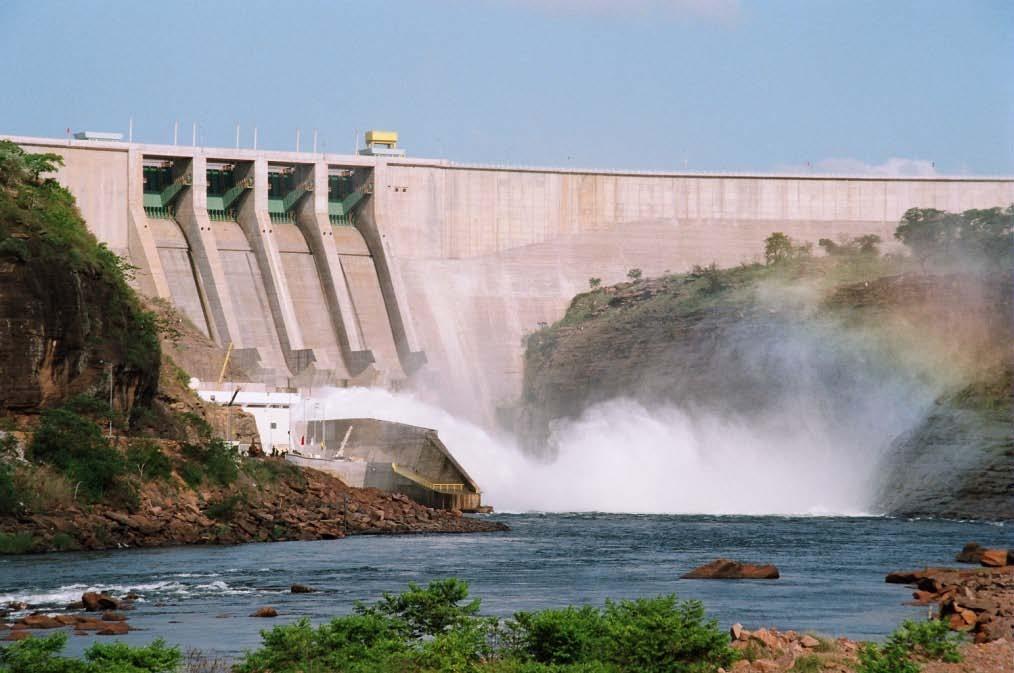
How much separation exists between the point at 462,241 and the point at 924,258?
1175 inches

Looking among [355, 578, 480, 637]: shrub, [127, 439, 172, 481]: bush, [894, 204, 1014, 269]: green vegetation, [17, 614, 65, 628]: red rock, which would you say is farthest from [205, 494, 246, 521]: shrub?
[894, 204, 1014, 269]: green vegetation

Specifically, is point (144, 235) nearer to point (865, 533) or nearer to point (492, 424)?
point (492, 424)

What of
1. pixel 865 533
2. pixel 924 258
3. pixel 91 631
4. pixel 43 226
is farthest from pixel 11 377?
pixel 924 258

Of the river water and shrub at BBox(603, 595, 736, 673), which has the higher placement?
shrub at BBox(603, 595, 736, 673)

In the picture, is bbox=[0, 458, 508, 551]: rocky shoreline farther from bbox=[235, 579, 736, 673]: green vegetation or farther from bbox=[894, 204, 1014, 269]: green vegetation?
bbox=[894, 204, 1014, 269]: green vegetation

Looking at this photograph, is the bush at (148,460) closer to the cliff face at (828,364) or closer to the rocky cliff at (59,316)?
the rocky cliff at (59,316)

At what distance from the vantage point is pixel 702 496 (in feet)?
296

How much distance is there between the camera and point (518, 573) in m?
46.4

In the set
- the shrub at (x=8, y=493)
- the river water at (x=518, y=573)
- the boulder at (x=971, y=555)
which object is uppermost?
the shrub at (x=8, y=493)

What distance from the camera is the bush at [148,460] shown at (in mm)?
58625

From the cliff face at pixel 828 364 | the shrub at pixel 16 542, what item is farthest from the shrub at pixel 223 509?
the cliff face at pixel 828 364

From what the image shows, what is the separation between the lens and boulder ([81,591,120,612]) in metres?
35.2

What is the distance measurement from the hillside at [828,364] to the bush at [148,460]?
3578 centimetres

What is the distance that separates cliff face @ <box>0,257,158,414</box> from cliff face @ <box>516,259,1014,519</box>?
124ft
